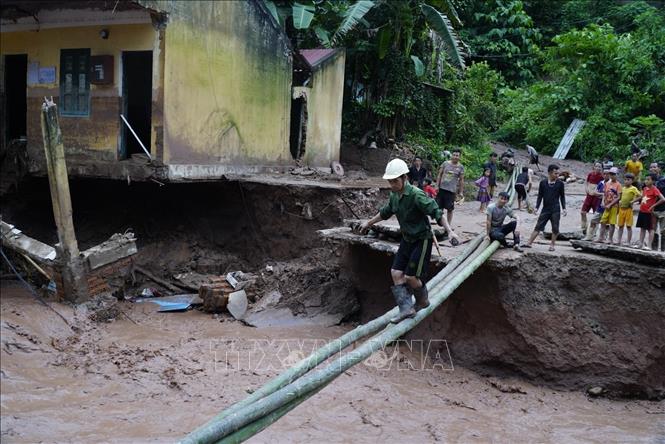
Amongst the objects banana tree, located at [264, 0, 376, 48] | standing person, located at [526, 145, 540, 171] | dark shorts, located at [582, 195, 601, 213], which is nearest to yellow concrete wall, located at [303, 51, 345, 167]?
banana tree, located at [264, 0, 376, 48]

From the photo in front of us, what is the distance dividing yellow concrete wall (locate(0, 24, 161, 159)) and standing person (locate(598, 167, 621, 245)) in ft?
24.1

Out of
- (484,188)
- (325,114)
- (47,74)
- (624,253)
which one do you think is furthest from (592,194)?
(47,74)

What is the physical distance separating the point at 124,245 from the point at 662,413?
8092 millimetres

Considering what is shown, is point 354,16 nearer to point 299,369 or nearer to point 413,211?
point 413,211

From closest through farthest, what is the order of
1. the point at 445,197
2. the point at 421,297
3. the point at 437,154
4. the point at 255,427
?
the point at 255,427 → the point at 421,297 → the point at 445,197 → the point at 437,154

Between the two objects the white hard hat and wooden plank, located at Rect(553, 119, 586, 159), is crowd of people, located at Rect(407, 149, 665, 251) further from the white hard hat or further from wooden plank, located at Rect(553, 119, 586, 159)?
wooden plank, located at Rect(553, 119, 586, 159)

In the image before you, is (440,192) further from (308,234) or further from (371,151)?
(371,151)

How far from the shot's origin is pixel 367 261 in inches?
384

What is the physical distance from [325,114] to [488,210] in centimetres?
769

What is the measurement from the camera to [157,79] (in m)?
10.2

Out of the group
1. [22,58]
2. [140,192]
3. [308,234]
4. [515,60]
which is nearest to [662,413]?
[308,234]

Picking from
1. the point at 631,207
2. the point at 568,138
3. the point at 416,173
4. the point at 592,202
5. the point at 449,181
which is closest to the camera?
the point at 631,207

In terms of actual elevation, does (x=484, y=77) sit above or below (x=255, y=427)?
above

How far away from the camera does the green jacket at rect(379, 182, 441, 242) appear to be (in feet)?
17.7
